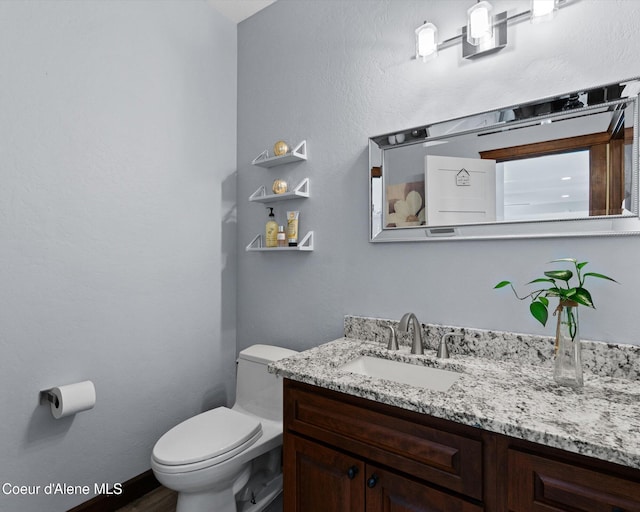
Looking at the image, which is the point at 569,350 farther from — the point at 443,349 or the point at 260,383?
the point at 260,383

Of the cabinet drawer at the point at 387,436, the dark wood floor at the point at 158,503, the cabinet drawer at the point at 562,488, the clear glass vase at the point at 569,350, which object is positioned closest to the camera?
the cabinet drawer at the point at 562,488

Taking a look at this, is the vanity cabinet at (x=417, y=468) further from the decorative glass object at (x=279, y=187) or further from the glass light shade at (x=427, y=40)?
the glass light shade at (x=427, y=40)

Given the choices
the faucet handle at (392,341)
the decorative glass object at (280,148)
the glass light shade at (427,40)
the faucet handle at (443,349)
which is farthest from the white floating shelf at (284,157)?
the faucet handle at (443,349)

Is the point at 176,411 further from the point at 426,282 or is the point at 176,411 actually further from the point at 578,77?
the point at 578,77

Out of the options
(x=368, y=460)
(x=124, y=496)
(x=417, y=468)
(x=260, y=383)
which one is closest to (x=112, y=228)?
(x=260, y=383)

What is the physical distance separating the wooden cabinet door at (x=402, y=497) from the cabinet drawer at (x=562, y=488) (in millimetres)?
123

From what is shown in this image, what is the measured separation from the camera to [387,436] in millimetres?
1023

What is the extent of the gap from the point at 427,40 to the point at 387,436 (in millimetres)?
1533

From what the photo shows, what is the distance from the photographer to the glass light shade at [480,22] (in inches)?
52.6

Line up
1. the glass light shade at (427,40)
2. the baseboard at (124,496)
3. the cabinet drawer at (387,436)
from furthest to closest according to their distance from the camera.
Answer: the baseboard at (124,496)
the glass light shade at (427,40)
the cabinet drawer at (387,436)

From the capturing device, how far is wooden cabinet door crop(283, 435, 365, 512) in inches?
42.7

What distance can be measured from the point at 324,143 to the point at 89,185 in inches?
45.7

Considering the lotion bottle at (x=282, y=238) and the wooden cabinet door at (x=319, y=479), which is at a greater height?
the lotion bottle at (x=282, y=238)

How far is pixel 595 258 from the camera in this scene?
Answer: 1.21 metres
